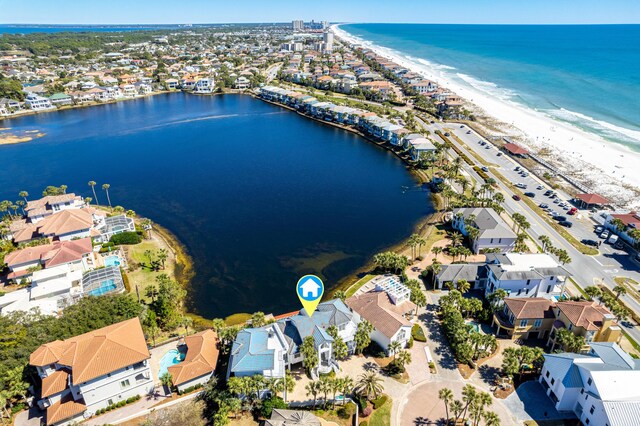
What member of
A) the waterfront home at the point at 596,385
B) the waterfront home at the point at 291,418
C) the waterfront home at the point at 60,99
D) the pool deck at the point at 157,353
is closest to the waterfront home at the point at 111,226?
the pool deck at the point at 157,353

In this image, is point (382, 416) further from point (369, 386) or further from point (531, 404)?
point (531, 404)

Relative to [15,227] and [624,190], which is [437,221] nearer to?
[624,190]

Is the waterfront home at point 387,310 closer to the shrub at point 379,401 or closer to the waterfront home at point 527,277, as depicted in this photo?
the shrub at point 379,401

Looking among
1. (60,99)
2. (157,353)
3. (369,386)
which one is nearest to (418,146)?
(369,386)

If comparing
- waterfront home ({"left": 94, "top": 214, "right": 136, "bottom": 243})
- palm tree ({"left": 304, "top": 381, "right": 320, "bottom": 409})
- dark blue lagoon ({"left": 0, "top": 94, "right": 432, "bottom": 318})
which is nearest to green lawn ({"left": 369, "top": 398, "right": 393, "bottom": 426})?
palm tree ({"left": 304, "top": 381, "right": 320, "bottom": 409})

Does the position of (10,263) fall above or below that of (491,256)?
below

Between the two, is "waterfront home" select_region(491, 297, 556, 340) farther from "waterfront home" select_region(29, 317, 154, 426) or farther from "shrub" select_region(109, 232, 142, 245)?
"shrub" select_region(109, 232, 142, 245)

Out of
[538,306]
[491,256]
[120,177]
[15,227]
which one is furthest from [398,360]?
[120,177]
